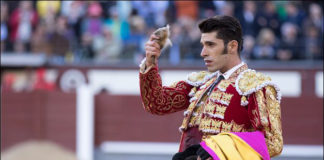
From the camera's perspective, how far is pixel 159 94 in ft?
9.21

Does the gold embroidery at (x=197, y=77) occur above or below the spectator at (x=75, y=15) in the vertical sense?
below

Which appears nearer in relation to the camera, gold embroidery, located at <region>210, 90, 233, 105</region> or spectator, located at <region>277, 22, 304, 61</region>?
gold embroidery, located at <region>210, 90, 233, 105</region>

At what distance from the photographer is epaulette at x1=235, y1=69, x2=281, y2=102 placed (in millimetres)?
2602

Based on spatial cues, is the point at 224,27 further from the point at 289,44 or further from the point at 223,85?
the point at 289,44

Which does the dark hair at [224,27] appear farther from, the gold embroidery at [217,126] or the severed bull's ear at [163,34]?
the gold embroidery at [217,126]

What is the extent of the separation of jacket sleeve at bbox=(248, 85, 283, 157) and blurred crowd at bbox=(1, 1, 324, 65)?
5.45 m

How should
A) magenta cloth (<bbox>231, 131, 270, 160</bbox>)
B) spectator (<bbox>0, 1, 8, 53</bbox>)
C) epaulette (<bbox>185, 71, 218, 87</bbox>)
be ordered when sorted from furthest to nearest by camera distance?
1. spectator (<bbox>0, 1, 8, 53</bbox>)
2. epaulette (<bbox>185, 71, 218, 87</bbox>)
3. magenta cloth (<bbox>231, 131, 270, 160</bbox>)

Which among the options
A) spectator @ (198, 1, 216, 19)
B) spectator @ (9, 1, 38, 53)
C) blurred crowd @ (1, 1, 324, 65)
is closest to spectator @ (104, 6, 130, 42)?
blurred crowd @ (1, 1, 324, 65)

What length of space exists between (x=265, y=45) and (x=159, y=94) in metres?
5.48

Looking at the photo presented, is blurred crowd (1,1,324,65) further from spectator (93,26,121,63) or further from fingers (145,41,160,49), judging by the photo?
fingers (145,41,160,49)

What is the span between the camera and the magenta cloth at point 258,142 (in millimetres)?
2502

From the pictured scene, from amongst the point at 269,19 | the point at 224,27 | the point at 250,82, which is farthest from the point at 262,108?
the point at 269,19

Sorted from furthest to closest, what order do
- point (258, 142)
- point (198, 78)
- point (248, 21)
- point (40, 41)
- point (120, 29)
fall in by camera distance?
point (40, 41) < point (120, 29) < point (248, 21) < point (198, 78) < point (258, 142)

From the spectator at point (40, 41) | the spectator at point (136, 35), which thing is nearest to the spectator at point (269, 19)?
the spectator at point (136, 35)
